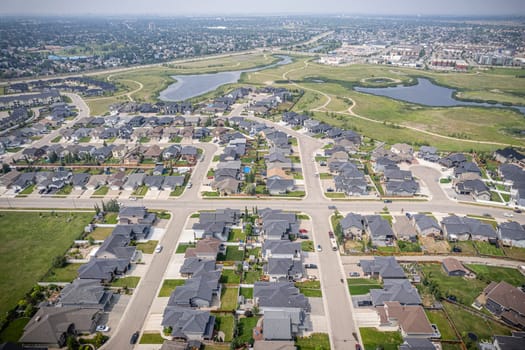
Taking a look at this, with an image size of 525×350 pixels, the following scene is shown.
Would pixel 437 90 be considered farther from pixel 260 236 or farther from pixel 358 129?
pixel 260 236

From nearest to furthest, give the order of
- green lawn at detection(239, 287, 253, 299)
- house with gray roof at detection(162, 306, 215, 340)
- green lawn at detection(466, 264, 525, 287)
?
house with gray roof at detection(162, 306, 215, 340)
green lawn at detection(239, 287, 253, 299)
green lawn at detection(466, 264, 525, 287)

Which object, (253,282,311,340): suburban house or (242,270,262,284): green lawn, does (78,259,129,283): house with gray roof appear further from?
(253,282,311,340): suburban house

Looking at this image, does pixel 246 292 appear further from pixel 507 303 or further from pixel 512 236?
pixel 512 236

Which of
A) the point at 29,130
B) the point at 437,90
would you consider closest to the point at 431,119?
the point at 437,90

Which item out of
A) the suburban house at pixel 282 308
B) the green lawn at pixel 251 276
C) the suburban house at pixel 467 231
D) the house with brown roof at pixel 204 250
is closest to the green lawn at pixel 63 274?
the house with brown roof at pixel 204 250

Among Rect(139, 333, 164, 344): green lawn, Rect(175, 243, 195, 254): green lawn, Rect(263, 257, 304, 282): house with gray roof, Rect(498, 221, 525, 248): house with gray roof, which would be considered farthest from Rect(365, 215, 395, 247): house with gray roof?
Rect(139, 333, 164, 344): green lawn

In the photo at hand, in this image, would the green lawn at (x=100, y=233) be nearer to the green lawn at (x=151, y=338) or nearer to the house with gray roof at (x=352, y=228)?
the green lawn at (x=151, y=338)
